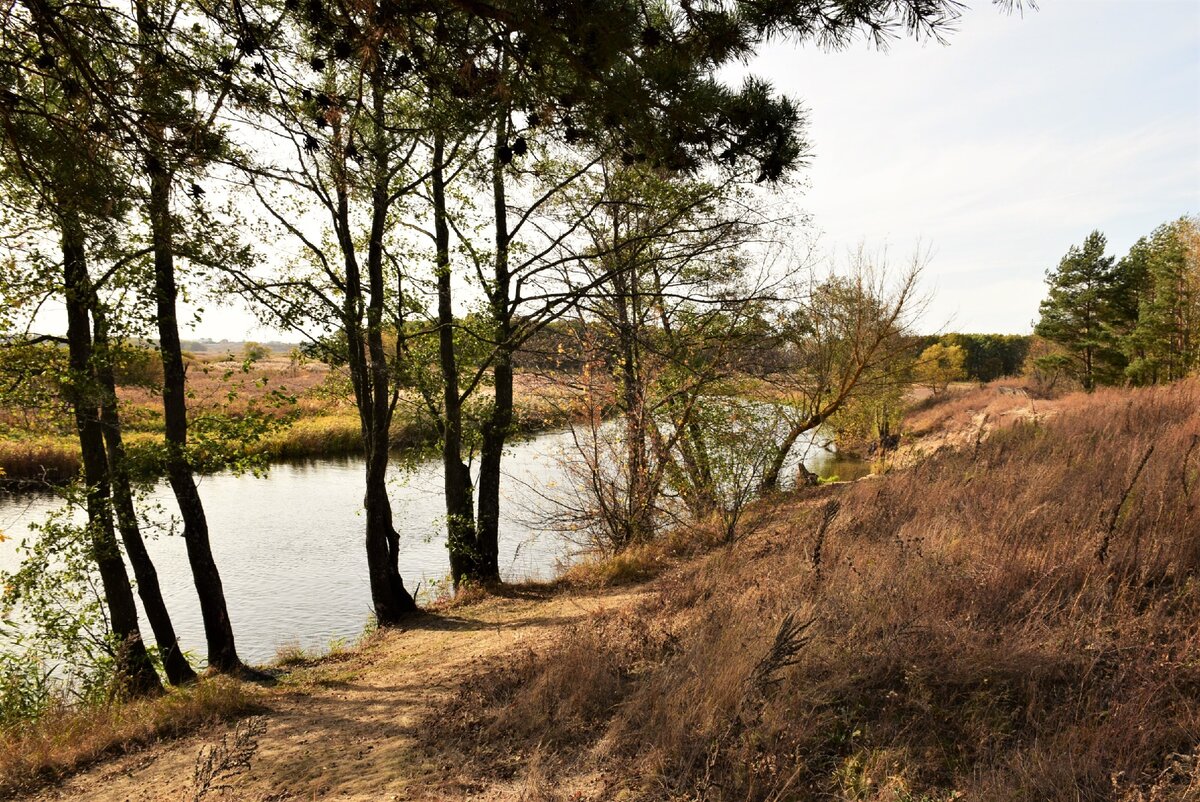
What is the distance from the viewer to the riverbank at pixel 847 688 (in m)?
2.89

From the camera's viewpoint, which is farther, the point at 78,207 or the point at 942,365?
the point at 942,365

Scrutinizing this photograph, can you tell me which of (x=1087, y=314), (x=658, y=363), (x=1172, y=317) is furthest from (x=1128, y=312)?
(x=658, y=363)

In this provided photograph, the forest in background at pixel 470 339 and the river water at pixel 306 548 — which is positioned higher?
the forest in background at pixel 470 339

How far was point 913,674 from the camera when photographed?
11.1 feet

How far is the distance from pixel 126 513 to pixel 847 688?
8043 millimetres

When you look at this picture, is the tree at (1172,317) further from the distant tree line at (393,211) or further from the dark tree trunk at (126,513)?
the dark tree trunk at (126,513)

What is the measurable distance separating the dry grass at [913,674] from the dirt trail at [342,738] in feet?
1.50

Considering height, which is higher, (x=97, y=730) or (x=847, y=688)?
(x=847, y=688)

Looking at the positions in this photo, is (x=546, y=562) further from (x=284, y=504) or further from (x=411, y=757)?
(x=411, y=757)

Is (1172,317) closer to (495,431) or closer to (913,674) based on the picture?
(495,431)

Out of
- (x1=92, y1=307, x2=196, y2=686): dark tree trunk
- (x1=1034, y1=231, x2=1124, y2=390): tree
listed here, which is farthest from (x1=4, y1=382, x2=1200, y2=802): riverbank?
(x1=1034, y1=231, x2=1124, y2=390): tree

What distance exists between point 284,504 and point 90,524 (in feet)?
40.9

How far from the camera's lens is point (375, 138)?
8.74m

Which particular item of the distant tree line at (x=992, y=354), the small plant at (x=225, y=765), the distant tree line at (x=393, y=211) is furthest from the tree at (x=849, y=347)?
the distant tree line at (x=992, y=354)
